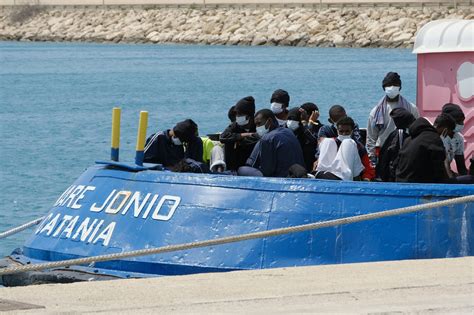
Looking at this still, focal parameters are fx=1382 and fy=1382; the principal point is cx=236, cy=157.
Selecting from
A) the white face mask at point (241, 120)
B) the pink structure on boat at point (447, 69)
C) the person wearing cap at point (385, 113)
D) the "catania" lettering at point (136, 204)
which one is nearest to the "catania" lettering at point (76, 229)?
the "catania" lettering at point (136, 204)

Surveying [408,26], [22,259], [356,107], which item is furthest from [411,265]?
[408,26]

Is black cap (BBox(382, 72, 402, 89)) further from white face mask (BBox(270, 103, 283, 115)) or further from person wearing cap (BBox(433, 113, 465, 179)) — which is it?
white face mask (BBox(270, 103, 283, 115))

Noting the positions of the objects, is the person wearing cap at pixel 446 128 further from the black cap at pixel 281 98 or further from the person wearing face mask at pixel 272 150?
the black cap at pixel 281 98

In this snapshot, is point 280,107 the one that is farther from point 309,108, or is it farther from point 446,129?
point 446,129

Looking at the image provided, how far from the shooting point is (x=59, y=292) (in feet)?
30.5

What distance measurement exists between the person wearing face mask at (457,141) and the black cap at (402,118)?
0.36m

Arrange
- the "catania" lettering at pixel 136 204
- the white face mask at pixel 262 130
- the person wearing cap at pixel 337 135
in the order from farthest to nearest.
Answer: the white face mask at pixel 262 130
the "catania" lettering at pixel 136 204
the person wearing cap at pixel 337 135

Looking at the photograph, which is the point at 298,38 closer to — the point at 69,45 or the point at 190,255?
the point at 69,45

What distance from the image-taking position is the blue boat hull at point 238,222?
35.1 feet

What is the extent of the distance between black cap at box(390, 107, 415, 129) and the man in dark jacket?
0.42 metres

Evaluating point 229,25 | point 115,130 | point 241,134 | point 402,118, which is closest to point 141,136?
point 115,130

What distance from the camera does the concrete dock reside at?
8.72m

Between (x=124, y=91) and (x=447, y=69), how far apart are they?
4740cm

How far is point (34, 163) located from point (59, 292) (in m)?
22.4
